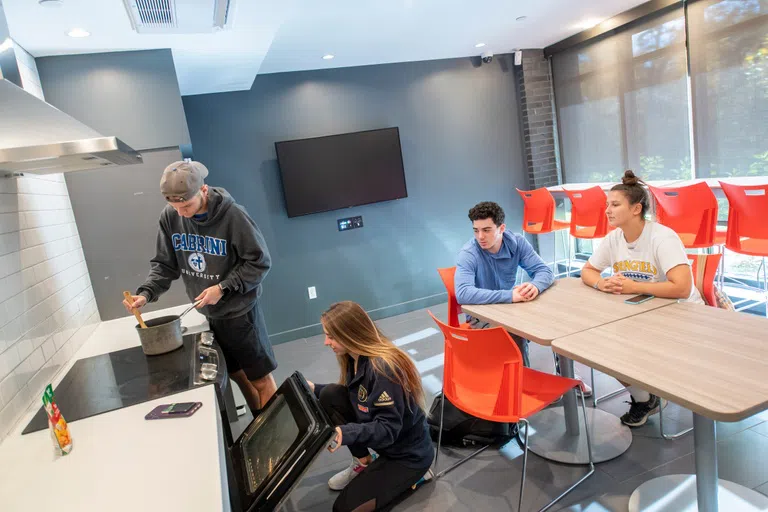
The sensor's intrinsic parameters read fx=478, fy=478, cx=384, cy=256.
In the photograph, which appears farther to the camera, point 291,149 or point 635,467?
point 291,149

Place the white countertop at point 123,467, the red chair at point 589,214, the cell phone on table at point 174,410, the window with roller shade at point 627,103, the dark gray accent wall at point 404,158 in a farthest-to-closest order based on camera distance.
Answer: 1. the dark gray accent wall at point 404,158
2. the window with roller shade at point 627,103
3. the red chair at point 589,214
4. the cell phone on table at point 174,410
5. the white countertop at point 123,467

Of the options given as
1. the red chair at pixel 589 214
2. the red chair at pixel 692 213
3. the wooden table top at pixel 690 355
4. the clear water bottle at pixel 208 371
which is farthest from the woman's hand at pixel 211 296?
the red chair at pixel 589 214

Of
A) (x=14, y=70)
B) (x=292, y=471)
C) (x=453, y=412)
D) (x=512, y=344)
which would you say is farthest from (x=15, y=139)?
(x=453, y=412)

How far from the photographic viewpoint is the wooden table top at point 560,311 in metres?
1.80

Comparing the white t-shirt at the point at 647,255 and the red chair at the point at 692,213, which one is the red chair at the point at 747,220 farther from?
the white t-shirt at the point at 647,255

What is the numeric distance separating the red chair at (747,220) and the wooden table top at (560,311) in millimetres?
1478

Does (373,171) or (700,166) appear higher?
(373,171)

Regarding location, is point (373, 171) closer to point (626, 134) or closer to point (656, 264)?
point (626, 134)

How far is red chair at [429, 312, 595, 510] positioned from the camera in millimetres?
1772

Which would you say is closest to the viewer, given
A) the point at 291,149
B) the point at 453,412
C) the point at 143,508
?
the point at 143,508

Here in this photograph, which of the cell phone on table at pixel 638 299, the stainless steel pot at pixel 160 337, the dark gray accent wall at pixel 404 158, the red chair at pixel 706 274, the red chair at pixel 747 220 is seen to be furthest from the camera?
the dark gray accent wall at pixel 404 158

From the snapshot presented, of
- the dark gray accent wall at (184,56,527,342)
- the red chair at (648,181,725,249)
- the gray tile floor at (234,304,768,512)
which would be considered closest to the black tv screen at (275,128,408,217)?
the dark gray accent wall at (184,56,527,342)

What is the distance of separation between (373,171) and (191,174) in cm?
273

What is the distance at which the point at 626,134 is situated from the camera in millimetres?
4629
